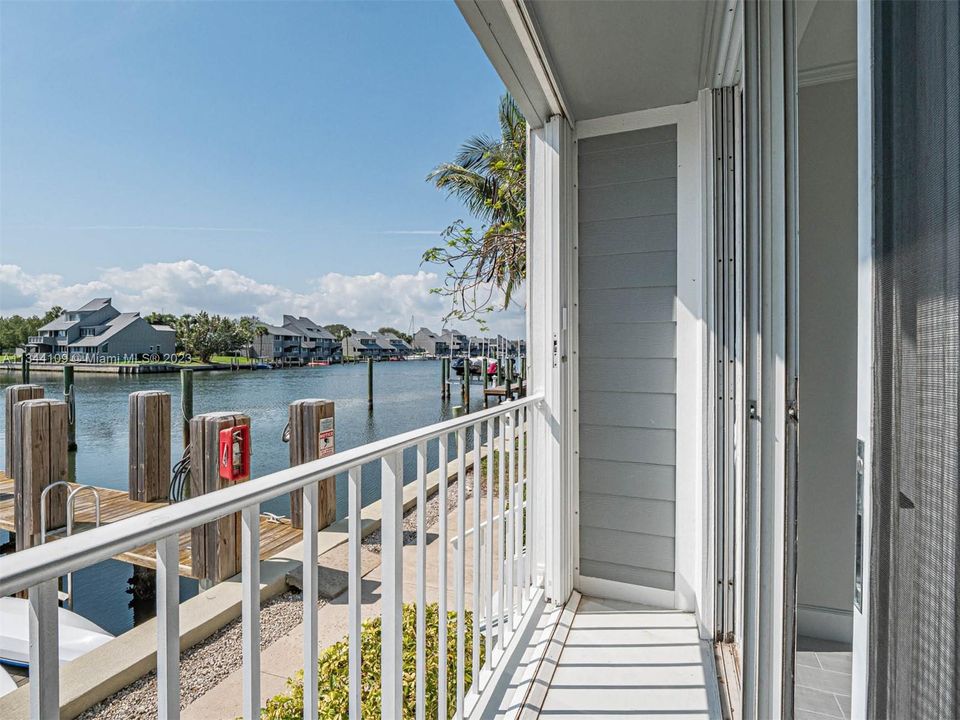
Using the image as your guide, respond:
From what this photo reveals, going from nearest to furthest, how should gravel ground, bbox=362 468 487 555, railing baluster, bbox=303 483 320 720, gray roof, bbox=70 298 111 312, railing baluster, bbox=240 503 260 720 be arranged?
railing baluster, bbox=240 503 260 720 → railing baluster, bbox=303 483 320 720 → gravel ground, bbox=362 468 487 555 → gray roof, bbox=70 298 111 312

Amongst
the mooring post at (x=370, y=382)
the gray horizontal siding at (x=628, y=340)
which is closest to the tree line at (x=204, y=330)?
the mooring post at (x=370, y=382)

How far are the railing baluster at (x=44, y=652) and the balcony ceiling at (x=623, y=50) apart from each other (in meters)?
1.81

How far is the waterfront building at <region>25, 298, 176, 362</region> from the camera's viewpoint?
440 cm

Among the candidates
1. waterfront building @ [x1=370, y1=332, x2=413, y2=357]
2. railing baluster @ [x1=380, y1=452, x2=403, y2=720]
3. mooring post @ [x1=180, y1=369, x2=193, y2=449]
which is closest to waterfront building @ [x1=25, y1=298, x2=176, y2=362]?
mooring post @ [x1=180, y1=369, x2=193, y2=449]

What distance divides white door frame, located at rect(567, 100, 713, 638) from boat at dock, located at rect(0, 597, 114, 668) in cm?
284

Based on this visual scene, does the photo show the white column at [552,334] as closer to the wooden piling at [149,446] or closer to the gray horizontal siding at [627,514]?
the gray horizontal siding at [627,514]

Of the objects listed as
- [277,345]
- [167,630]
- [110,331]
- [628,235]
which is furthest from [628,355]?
[277,345]

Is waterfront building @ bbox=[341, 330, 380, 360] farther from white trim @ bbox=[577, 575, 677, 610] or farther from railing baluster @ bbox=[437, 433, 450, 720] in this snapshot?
railing baluster @ bbox=[437, 433, 450, 720]

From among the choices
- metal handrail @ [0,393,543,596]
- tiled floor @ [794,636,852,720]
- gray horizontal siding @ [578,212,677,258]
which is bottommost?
tiled floor @ [794,636,852,720]

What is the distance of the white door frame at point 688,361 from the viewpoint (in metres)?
2.18

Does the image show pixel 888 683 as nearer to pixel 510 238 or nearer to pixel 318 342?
pixel 510 238

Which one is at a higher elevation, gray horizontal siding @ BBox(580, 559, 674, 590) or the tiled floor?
the tiled floor

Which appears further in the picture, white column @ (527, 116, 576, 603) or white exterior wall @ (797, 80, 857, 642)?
white column @ (527, 116, 576, 603)

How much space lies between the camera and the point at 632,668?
1.93 meters
